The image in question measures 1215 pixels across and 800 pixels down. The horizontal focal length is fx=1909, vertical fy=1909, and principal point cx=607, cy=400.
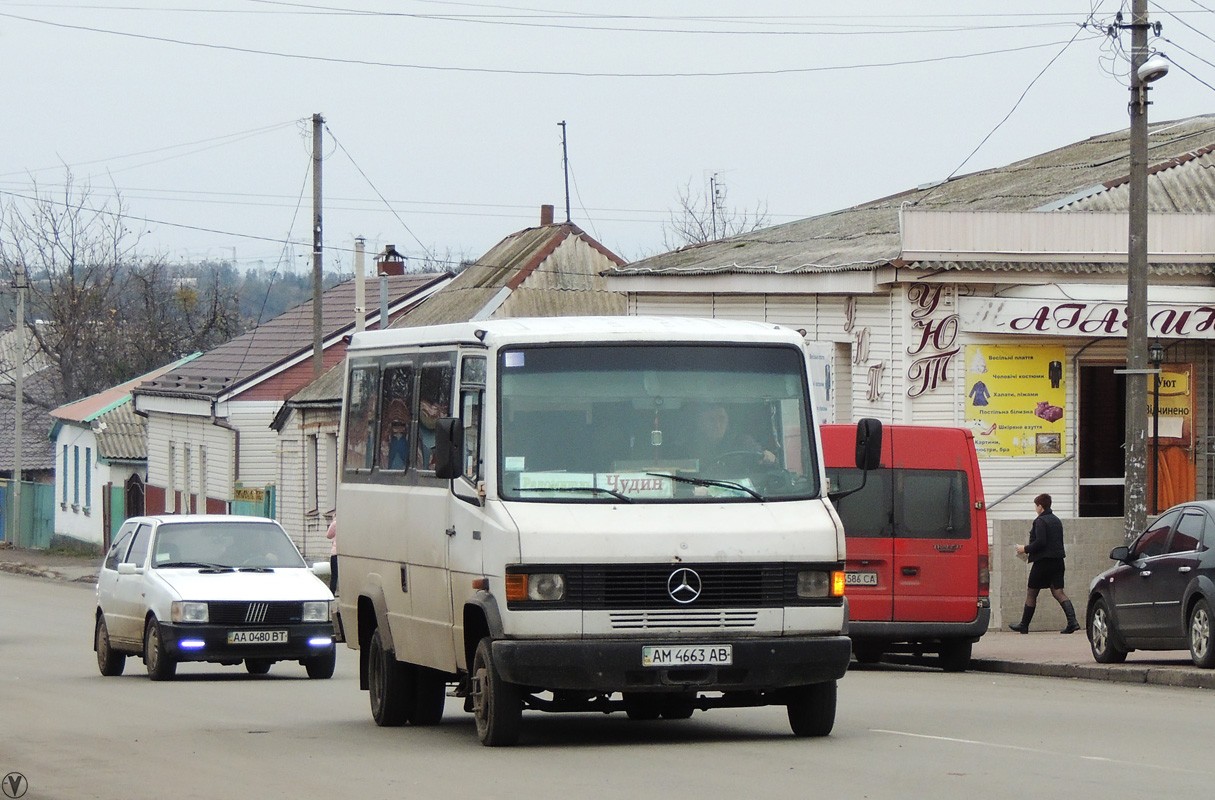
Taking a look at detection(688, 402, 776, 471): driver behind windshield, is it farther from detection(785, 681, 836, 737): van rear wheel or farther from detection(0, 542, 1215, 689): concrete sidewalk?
detection(0, 542, 1215, 689): concrete sidewalk

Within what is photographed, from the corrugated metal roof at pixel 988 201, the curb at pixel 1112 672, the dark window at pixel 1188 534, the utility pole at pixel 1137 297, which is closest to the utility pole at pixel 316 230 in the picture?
the corrugated metal roof at pixel 988 201

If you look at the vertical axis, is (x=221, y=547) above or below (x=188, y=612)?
above

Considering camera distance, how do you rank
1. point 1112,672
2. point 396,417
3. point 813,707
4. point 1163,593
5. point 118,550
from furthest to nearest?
point 118,550 → point 1163,593 → point 1112,672 → point 396,417 → point 813,707

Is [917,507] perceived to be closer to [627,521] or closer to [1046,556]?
[1046,556]

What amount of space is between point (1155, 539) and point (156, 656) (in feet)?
32.5

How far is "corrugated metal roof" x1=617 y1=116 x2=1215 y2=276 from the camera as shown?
28422 mm

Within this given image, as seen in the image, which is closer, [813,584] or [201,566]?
[813,584]

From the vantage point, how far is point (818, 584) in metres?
10.9

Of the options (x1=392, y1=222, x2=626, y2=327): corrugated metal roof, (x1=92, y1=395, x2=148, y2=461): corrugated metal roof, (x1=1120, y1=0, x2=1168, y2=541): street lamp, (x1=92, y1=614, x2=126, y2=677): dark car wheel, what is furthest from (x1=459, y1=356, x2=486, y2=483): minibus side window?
(x1=92, y1=395, x2=148, y2=461): corrugated metal roof

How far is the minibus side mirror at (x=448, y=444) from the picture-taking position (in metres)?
11.0

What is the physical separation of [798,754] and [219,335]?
66.7 metres

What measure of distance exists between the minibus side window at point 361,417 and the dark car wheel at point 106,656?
24.2 ft

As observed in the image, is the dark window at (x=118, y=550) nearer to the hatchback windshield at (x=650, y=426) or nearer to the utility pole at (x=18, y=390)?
the hatchback windshield at (x=650, y=426)

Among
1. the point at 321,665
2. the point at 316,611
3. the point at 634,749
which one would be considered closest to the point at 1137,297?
the point at 316,611
